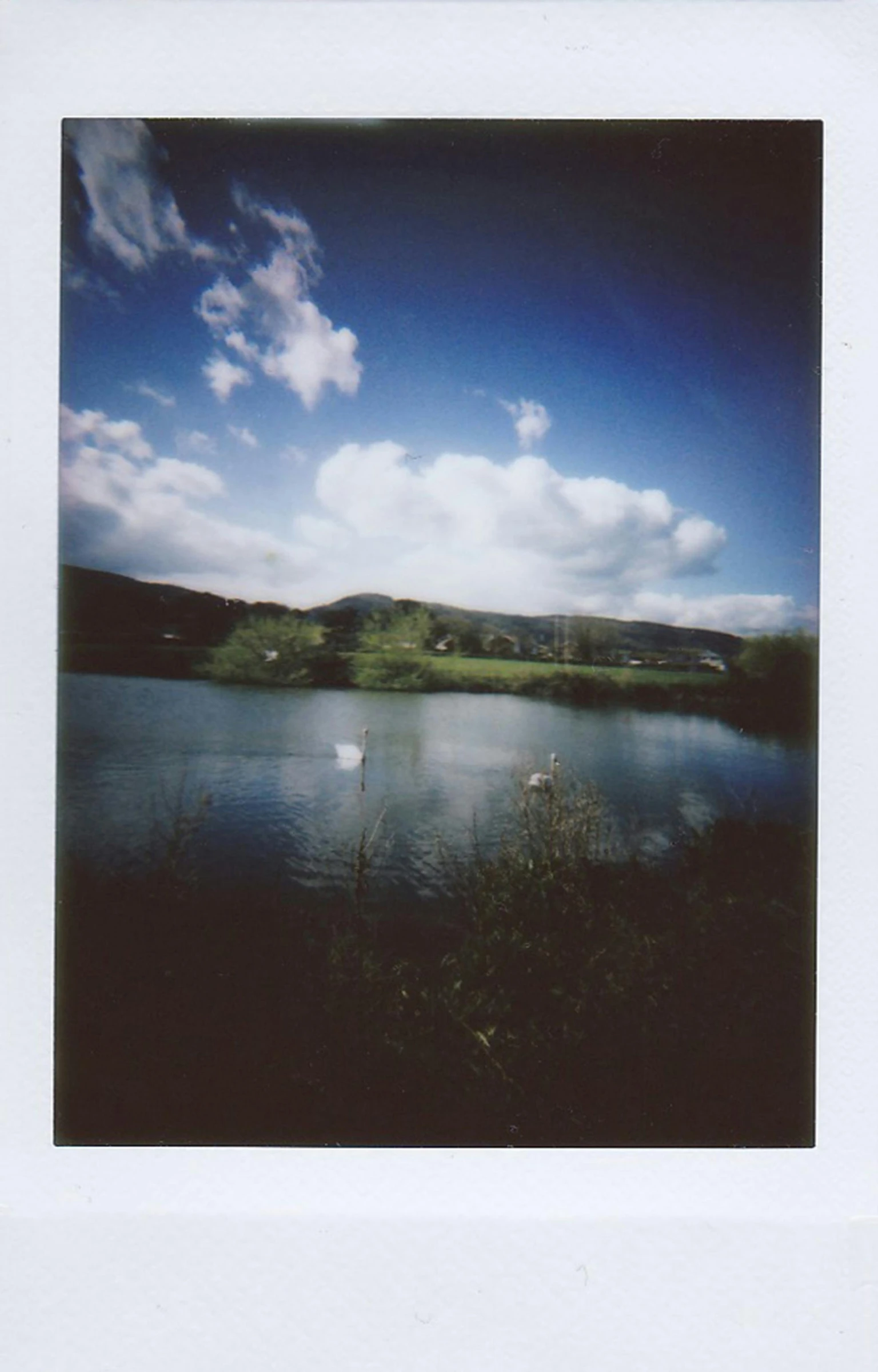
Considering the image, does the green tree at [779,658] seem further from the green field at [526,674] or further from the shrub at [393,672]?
the shrub at [393,672]

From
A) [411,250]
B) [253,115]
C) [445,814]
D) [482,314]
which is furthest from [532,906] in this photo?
[253,115]

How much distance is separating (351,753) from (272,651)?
0.28 meters

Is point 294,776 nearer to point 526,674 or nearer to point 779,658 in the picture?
point 526,674

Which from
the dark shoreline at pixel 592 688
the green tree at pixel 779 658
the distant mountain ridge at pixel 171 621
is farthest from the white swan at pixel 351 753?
the green tree at pixel 779 658

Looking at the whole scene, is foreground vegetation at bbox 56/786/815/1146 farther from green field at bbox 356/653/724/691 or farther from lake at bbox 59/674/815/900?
green field at bbox 356/653/724/691

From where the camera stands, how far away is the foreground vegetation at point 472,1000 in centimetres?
151

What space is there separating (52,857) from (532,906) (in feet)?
3.44

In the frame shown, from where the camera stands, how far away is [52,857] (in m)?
1.52

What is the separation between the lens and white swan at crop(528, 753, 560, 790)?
5.08 feet

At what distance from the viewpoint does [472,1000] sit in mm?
1529

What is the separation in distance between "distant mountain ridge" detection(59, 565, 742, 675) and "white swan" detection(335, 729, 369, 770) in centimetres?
26

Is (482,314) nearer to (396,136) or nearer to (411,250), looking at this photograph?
(411,250)

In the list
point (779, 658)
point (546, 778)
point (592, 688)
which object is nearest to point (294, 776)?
point (546, 778)

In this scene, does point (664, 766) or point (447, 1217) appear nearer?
point (447, 1217)
